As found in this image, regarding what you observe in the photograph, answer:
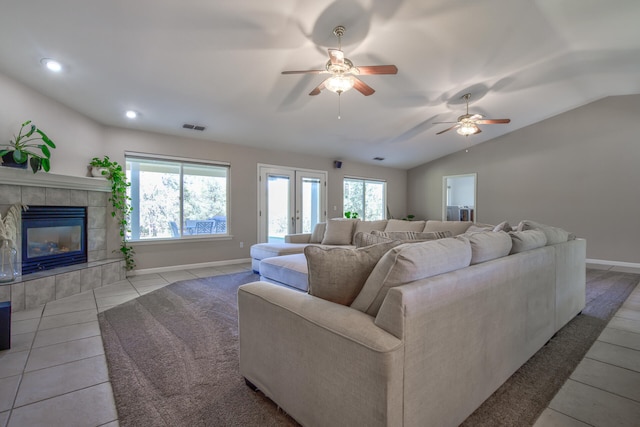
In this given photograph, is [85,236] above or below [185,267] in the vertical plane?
above

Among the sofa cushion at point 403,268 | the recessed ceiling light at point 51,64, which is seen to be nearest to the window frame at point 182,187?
the recessed ceiling light at point 51,64

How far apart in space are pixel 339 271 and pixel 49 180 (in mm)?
4057

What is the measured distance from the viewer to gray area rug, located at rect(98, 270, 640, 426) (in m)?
1.51

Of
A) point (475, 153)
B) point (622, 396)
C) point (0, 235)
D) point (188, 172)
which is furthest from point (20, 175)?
point (475, 153)

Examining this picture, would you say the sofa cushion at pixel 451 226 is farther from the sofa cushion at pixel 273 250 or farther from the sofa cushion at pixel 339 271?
the sofa cushion at pixel 339 271

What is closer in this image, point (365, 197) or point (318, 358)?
point (318, 358)

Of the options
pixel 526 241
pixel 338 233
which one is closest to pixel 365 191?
pixel 338 233

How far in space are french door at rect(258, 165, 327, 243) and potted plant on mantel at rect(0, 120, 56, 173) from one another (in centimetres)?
321

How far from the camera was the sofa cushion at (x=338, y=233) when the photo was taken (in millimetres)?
4748

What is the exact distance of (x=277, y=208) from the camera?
20.4ft

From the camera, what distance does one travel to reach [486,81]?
4.28m

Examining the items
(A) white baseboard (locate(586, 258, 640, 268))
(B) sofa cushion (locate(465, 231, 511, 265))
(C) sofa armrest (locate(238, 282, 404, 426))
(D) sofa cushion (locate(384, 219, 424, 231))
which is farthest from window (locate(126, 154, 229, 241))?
(A) white baseboard (locate(586, 258, 640, 268))

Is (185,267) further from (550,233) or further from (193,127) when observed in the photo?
(550,233)

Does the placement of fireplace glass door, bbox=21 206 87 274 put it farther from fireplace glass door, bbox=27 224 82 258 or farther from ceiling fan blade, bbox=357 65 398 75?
ceiling fan blade, bbox=357 65 398 75
